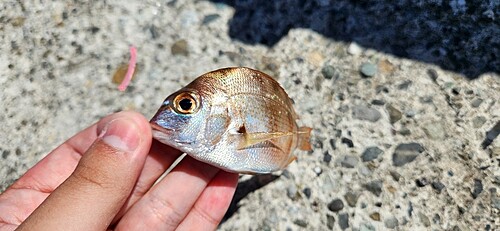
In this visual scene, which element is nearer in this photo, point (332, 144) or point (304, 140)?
point (304, 140)

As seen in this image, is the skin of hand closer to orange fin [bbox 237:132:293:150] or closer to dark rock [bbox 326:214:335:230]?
orange fin [bbox 237:132:293:150]

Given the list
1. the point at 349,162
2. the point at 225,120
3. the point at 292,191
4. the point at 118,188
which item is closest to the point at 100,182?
the point at 118,188

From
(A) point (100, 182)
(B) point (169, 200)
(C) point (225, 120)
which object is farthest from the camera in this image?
(B) point (169, 200)

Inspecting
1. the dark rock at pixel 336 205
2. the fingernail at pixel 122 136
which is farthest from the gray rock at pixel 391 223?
the fingernail at pixel 122 136

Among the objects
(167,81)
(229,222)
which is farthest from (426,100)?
(167,81)

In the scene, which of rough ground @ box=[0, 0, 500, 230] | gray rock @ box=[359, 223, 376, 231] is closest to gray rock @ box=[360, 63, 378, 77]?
rough ground @ box=[0, 0, 500, 230]

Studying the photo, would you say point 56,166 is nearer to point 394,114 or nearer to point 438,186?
point 394,114

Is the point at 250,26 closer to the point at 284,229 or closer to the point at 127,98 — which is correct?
the point at 127,98
